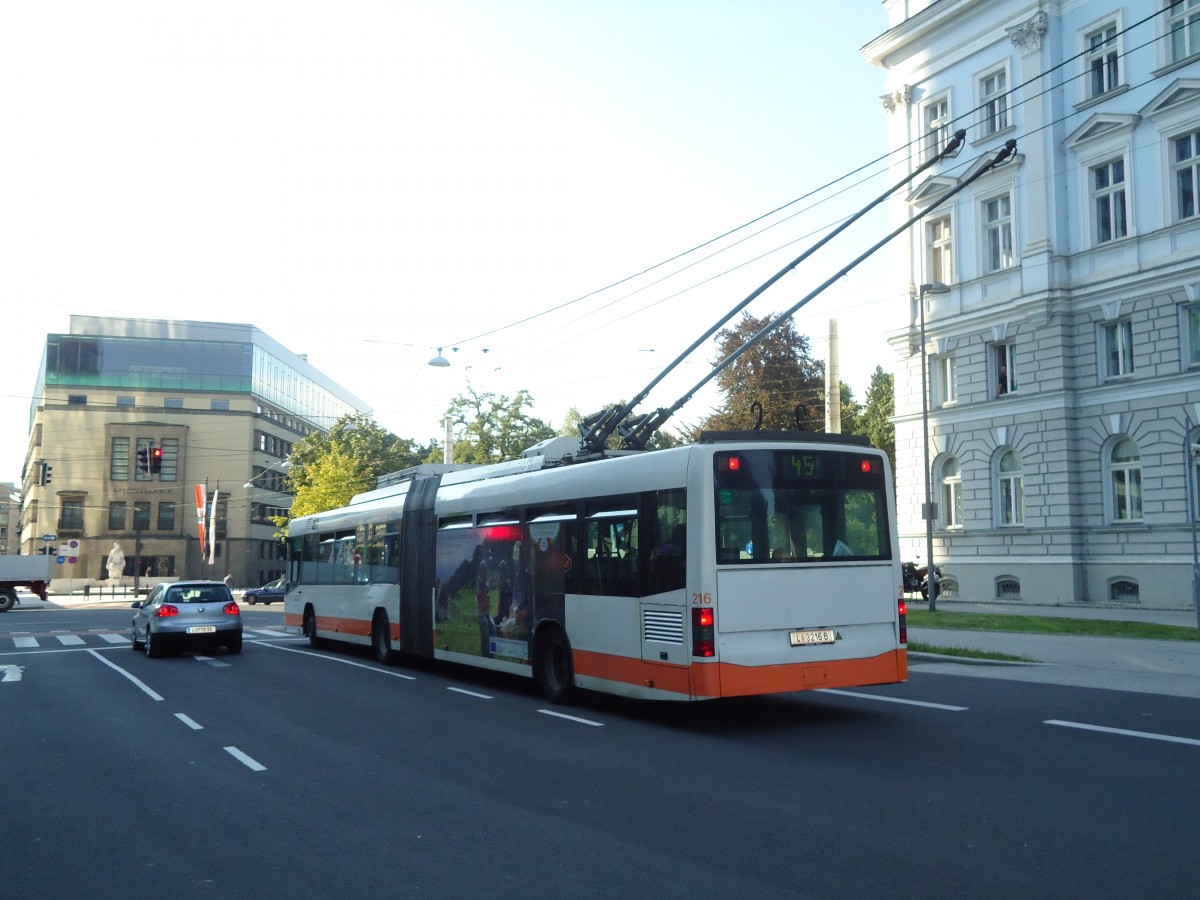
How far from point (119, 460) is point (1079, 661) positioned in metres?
77.2

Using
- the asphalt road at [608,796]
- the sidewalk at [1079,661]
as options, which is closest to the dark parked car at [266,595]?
the sidewalk at [1079,661]

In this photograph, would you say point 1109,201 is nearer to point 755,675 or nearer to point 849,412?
point 755,675

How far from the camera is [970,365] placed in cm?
3603

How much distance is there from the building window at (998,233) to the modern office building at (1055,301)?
0.22 ft

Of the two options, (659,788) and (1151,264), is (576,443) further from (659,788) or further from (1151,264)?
(1151,264)

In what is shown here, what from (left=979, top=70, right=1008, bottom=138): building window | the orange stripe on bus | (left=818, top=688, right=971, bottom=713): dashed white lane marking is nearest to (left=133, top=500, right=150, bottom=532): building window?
(left=979, top=70, right=1008, bottom=138): building window

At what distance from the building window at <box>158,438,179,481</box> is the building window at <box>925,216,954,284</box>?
203ft

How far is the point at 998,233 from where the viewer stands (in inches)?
1405

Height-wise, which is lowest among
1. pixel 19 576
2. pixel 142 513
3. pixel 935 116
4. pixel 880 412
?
pixel 19 576

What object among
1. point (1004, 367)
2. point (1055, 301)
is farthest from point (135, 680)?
point (1004, 367)

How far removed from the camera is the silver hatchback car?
22781 millimetres

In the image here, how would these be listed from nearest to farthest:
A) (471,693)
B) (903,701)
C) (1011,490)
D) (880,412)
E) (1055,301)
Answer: (903,701)
(471,693)
(1055,301)
(1011,490)
(880,412)

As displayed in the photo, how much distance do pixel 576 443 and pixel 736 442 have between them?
5.20m

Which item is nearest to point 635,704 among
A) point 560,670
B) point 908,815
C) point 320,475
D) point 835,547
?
point 560,670
